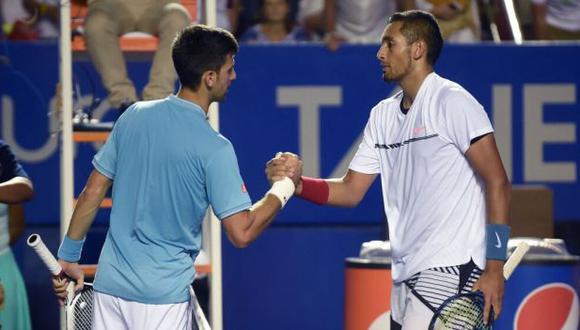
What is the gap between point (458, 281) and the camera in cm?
514

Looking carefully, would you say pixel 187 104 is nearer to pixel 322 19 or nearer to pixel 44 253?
pixel 44 253

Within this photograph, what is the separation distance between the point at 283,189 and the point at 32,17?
14.5 feet

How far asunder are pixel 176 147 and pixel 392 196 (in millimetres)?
979

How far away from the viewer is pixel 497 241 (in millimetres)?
5043

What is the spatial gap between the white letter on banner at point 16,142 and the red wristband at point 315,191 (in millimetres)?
3173

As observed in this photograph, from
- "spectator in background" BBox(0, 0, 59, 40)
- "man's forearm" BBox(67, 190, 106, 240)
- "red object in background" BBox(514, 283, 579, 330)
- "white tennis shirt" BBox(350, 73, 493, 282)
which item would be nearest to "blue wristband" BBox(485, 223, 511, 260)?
"white tennis shirt" BBox(350, 73, 493, 282)

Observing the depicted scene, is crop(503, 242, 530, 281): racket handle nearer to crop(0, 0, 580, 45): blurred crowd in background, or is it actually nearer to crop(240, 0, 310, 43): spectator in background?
crop(0, 0, 580, 45): blurred crowd in background

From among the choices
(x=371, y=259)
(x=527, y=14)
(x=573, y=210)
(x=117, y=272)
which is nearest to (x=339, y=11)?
(x=527, y=14)

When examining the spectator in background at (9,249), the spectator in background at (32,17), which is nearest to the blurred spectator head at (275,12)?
the spectator in background at (32,17)

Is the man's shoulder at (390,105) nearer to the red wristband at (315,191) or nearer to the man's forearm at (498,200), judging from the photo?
the red wristband at (315,191)

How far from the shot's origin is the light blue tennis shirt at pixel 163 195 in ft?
16.2

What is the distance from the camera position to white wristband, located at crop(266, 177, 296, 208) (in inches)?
206

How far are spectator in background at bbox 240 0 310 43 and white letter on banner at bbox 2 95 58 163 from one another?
5.04 ft

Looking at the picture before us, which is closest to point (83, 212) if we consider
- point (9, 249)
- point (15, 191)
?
point (15, 191)
